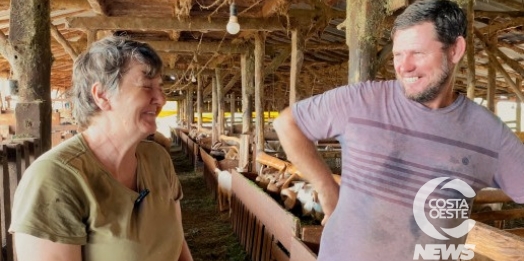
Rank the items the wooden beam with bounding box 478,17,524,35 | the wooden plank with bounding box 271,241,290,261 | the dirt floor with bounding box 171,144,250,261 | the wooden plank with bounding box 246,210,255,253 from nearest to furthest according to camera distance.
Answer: the wooden plank with bounding box 271,241,290,261 < the wooden plank with bounding box 246,210,255,253 < the dirt floor with bounding box 171,144,250,261 < the wooden beam with bounding box 478,17,524,35

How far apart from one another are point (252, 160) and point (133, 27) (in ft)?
12.5

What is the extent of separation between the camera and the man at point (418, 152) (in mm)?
1850

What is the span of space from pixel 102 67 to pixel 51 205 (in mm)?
513

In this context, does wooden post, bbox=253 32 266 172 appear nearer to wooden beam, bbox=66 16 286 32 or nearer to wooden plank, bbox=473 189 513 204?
wooden beam, bbox=66 16 286 32

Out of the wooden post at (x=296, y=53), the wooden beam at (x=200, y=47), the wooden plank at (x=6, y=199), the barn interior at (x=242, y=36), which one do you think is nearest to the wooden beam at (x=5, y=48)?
the barn interior at (x=242, y=36)

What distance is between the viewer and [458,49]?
1889 mm

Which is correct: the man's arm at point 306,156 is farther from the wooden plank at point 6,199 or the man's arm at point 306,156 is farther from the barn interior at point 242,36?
the wooden plank at point 6,199

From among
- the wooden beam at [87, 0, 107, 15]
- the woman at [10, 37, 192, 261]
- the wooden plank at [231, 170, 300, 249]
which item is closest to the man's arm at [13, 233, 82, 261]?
the woman at [10, 37, 192, 261]

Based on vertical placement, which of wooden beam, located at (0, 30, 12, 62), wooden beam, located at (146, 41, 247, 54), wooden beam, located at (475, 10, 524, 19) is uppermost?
wooden beam, located at (475, 10, 524, 19)

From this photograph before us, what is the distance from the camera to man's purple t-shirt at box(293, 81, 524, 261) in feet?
6.07

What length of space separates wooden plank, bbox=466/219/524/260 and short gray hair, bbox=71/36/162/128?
238 centimetres

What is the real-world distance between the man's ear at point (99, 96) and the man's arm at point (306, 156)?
30.4 inches

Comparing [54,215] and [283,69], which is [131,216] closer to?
[54,215]

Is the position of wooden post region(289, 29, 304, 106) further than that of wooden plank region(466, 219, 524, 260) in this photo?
Yes
